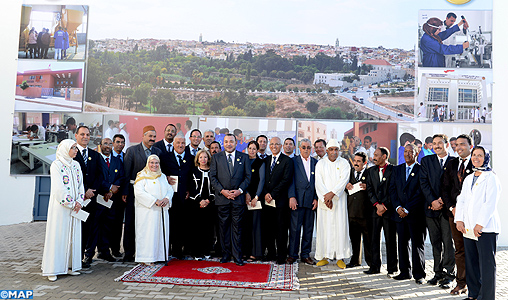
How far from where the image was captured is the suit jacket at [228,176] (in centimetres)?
548

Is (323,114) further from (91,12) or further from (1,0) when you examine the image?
(1,0)

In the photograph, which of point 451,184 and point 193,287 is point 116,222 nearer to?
point 193,287

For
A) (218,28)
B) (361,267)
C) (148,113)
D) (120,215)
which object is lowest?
(361,267)

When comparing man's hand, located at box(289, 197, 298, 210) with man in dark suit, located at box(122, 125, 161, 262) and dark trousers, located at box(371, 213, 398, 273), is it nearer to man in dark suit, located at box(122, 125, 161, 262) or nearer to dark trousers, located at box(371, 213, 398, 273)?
dark trousers, located at box(371, 213, 398, 273)

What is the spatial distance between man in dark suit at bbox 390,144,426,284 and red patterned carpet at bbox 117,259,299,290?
1.43 metres

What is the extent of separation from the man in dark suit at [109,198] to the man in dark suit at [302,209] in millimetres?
2484

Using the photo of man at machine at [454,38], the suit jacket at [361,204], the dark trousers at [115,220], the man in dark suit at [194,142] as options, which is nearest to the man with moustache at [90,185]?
the dark trousers at [115,220]

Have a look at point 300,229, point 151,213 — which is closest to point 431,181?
point 300,229

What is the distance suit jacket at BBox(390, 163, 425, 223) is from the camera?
502cm

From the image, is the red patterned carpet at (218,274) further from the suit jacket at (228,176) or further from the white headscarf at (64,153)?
the white headscarf at (64,153)

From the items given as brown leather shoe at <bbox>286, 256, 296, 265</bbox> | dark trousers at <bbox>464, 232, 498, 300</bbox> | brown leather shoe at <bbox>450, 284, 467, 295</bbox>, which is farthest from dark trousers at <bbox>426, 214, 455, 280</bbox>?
brown leather shoe at <bbox>286, 256, 296, 265</bbox>

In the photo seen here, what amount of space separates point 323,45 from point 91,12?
5.13 meters

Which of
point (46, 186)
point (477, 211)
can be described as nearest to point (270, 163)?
point (477, 211)

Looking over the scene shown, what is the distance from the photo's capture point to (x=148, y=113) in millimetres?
8547
